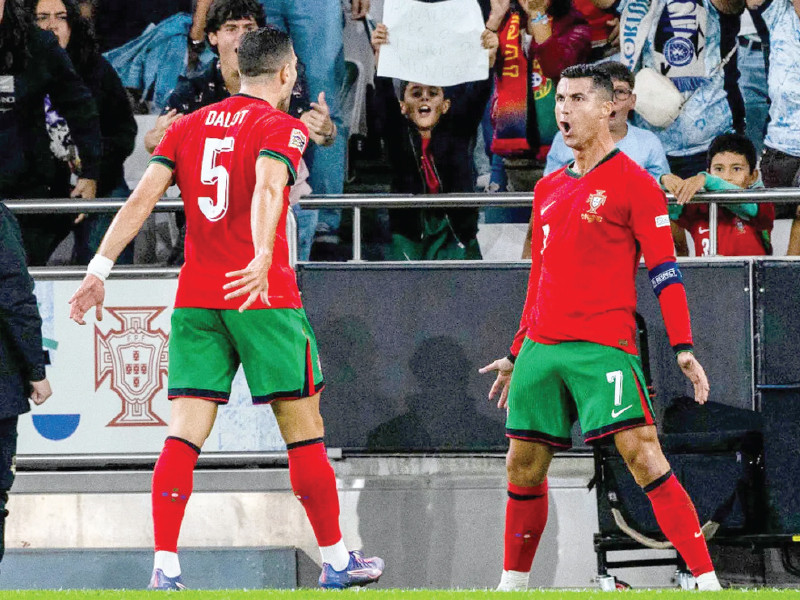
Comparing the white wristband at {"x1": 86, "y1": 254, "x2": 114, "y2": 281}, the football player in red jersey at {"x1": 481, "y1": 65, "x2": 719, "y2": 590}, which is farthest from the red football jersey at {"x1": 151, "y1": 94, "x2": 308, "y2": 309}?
the football player in red jersey at {"x1": 481, "y1": 65, "x2": 719, "y2": 590}

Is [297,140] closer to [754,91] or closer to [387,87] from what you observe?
[387,87]

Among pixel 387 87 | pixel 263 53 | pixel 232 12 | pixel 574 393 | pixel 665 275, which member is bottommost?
pixel 574 393

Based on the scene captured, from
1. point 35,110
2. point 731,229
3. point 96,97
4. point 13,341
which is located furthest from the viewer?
point 96,97

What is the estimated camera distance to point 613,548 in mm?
6625

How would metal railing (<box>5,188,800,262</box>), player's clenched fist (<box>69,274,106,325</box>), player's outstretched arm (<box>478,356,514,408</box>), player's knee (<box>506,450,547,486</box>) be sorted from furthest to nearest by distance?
metal railing (<box>5,188,800,262</box>) < player's outstretched arm (<box>478,356,514,408</box>) < player's knee (<box>506,450,547,486</box>) < player's clenched fist (<box>69,274,106,325</box>)

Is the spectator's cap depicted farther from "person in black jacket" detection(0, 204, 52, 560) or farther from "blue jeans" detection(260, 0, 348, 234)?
"person in black jacket" detection(0, 204, 52, 560)

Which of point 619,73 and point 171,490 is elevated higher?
point 619,73

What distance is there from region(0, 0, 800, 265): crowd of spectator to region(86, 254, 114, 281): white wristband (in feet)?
11.1

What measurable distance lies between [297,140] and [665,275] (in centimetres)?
163

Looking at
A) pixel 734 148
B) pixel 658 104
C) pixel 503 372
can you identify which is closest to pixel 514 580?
pixel 503 372

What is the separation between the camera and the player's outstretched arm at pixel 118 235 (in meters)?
5.04

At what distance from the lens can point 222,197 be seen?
17.5 feet

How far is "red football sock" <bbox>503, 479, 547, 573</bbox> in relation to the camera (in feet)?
18.1

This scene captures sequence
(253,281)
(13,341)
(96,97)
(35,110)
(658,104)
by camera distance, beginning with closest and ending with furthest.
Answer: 1. (253,281)
2. (13,341)
3. (658,104)
4. (35,110)
5. (96,97)
